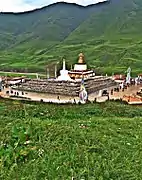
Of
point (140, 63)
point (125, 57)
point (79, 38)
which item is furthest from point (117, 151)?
point (79, 38)

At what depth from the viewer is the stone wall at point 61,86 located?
37.6 m

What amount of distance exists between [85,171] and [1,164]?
221cm

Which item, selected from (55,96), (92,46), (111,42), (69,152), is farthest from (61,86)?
(111,42)

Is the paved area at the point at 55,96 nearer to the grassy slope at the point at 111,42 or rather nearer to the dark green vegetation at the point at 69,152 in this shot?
the dark green vegetation at the point at 69,152

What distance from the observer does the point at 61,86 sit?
38.4 metres

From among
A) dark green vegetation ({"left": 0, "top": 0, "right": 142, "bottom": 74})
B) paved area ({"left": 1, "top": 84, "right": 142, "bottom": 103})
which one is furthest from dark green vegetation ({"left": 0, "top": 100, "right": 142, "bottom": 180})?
dark green vegetation ({"left": 0, "top": 0, "right": 142, "bottom": 74})

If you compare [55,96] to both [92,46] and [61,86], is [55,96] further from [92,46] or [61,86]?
[92,46]

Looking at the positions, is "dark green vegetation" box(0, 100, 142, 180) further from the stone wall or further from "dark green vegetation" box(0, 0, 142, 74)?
"dark green vegetation" box(0, 0, 142, 74)

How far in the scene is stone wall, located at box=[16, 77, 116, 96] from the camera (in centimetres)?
3762

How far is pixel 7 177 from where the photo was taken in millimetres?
8430

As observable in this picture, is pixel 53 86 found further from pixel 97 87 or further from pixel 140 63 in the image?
pixel 140 63

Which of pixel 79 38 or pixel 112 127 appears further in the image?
pixel 79 38

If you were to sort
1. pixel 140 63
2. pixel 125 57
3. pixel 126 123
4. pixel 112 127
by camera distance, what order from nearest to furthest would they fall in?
1. pixel 112 127
2. pixel 126 123
3. pixel 140 63
4. pixel 125 57

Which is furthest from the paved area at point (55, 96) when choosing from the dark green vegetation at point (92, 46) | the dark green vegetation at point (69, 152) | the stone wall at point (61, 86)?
the dark green vegetation at point (92, 46)
